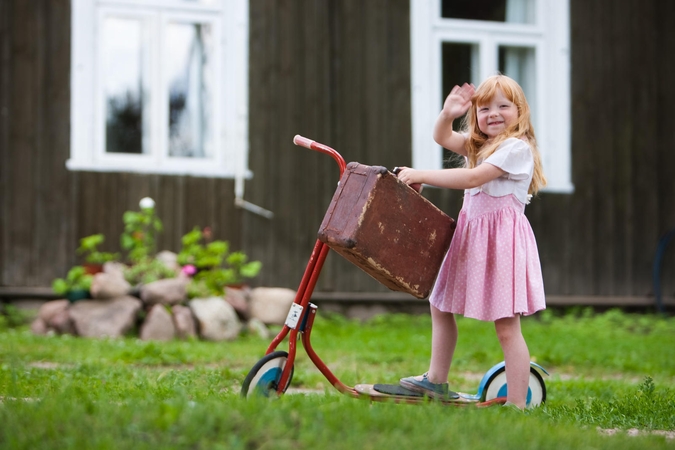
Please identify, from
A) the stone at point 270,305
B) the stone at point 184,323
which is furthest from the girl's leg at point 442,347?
the stone at point 270,305

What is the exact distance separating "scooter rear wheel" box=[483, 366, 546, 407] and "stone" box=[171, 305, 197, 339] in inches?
136

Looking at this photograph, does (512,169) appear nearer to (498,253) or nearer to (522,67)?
(498,253)

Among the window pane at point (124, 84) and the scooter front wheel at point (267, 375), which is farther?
the window pane at point (124, 84)

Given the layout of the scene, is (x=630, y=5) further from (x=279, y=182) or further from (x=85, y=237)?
(x=85, y=237)

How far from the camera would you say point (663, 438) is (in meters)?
2.56

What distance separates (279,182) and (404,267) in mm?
4847

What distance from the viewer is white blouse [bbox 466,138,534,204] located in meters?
3.27

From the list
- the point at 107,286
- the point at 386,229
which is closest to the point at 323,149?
the point at 386,229

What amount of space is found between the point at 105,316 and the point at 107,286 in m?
0.26

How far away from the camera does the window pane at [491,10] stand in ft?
28.1

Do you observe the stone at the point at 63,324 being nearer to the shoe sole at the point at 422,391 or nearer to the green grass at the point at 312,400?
the green grass at the point at 312,400

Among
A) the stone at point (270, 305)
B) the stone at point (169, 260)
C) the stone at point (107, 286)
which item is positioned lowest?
the stone at point (270, 305)

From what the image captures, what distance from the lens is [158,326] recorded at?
253 inches

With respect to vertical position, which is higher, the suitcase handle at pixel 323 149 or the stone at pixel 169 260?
the suitcase handle at pixel 323 149
